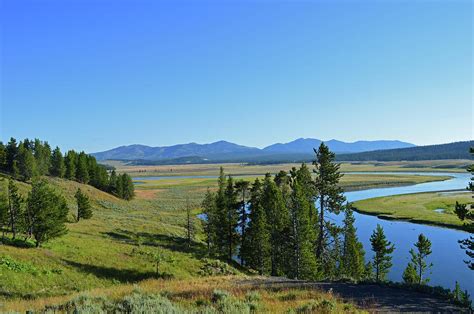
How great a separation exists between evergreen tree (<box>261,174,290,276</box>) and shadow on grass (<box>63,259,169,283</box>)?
15.1 metres

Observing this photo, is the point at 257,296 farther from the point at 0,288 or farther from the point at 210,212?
the point at 210,212

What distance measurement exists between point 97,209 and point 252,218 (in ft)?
173

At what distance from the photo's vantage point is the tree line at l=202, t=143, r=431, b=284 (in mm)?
37188

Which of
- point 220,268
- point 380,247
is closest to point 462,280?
point 380,247

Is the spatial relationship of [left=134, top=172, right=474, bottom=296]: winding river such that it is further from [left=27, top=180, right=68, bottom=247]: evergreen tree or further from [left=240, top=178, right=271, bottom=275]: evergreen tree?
[left=27, top=180, right=68, bottom=247]: evergreen tree

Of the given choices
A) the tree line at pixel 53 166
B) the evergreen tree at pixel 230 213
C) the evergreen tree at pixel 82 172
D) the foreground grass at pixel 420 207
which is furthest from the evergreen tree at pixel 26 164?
the foreground grass at pixel 420 207

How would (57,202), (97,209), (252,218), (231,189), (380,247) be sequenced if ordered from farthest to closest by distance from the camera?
(97,209), (231,189), (252,218), (380,247), (57,202)

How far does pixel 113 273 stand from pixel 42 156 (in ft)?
255

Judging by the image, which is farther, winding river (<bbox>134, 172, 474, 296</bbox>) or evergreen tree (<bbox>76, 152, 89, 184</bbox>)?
evergreen tree (<bbox>76, 152, 89, 184</bbox>)

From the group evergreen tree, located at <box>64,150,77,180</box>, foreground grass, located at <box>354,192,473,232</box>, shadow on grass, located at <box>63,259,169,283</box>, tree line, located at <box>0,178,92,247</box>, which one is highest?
evergreen tree, located at <box>64,150,77,180</box>

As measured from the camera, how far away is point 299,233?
1508 inches

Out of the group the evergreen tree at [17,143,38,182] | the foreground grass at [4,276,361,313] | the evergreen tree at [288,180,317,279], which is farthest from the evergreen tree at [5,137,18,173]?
the foreground grass at [4,276,361,313]

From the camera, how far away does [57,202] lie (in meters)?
39.6

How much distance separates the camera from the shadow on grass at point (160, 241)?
48.2m
